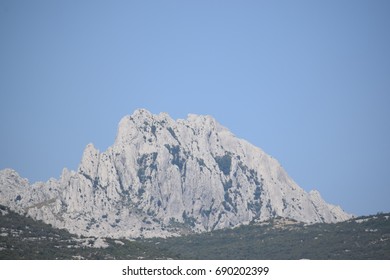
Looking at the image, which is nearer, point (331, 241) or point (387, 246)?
point (387, 246)

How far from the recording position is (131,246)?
582 ft

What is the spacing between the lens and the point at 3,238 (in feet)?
461
